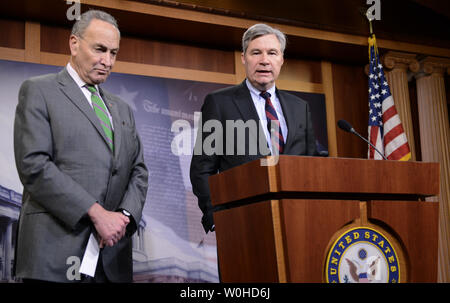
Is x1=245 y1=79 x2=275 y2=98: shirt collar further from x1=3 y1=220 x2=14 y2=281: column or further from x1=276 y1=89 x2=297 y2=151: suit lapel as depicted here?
x1=3 y1=220 x2=14 y2=281: column

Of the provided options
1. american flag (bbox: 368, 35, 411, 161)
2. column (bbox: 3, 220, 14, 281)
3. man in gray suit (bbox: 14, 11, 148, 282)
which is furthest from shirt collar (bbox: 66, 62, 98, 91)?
american flag (bbox: 368, 35, 411, 161)

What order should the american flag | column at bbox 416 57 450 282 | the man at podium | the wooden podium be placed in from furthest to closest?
column at bbox 416 57 450 282
the american flag
the man at podium
the wooden podium

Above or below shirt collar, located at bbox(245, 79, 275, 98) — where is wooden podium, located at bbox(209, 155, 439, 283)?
below

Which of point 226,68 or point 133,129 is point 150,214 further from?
point 133,129

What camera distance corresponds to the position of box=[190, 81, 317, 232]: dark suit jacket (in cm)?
234

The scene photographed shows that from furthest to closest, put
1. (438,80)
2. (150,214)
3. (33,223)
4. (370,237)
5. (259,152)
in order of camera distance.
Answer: (438,80) < (150,214) < (259,152) < (33,223) < (370,237)

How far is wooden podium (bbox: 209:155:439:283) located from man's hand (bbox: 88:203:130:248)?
41 cm

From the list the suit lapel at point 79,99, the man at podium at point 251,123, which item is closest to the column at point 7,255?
the man at podium at point 251,123

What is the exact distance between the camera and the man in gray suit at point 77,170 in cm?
188

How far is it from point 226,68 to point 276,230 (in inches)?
145

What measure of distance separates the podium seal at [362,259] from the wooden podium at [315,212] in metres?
0.02

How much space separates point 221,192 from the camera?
1.94 m

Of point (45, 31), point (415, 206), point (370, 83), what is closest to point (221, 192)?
point (415, 206)

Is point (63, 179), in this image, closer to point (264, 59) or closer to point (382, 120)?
point (264, 59)
